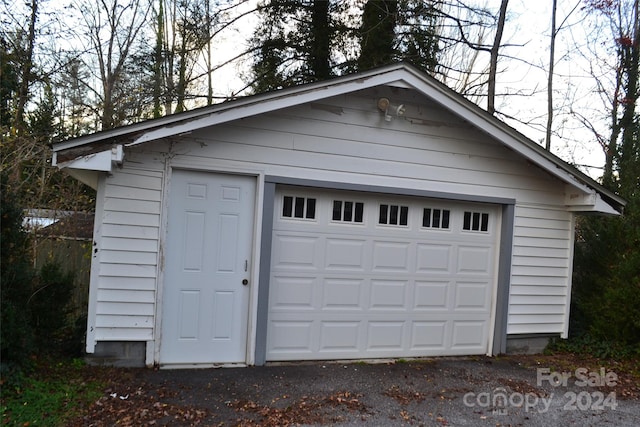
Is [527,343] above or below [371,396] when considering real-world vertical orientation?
above

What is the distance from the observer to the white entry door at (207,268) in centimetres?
569

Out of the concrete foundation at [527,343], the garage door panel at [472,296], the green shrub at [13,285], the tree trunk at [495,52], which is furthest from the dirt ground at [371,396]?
the tree trunk at [495,52]

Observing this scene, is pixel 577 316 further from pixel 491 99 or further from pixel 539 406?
pixel 491 99

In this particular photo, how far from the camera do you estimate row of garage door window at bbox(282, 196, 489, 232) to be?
6.20m

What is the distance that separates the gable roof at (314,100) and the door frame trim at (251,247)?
1.69ft

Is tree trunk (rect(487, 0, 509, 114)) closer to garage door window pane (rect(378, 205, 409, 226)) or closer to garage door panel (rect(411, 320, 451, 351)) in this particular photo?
garage door window pane (rect(378, 205, 409, 226))

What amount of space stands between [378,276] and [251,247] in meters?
1.73

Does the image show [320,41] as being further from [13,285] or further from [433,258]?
[13,285]

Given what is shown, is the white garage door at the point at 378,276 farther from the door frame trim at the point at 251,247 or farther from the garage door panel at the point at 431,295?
the door frame trim at the point at 251,247

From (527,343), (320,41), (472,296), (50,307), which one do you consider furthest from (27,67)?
(527,343)

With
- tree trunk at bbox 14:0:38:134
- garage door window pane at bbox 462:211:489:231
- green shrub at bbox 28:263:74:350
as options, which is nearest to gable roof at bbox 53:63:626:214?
garage door window pane at bbox 462:211:489:231

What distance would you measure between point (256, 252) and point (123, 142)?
1.88 metres

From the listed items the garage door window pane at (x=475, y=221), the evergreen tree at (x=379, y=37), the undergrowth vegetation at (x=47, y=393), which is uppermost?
the evergreen tree at (x=379, y=37)

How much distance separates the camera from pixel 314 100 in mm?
5805
